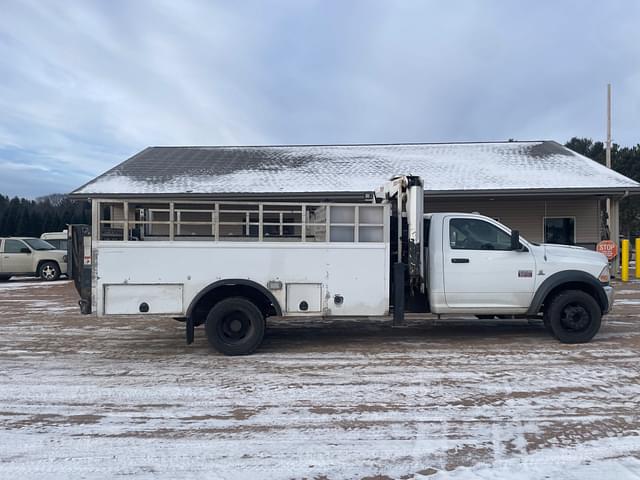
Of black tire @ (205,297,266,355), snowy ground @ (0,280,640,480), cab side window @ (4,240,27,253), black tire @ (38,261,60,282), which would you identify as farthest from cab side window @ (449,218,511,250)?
cab side window @ (4,240,27,253)

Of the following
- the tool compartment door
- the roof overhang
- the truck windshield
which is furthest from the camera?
the truck windshield

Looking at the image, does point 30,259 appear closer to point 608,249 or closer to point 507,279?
point 507,279

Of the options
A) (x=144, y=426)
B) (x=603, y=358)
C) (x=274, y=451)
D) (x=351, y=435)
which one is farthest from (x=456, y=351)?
(x=144, y=426)

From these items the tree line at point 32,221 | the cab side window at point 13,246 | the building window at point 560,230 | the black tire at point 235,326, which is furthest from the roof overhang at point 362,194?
the tree line at point 32,221

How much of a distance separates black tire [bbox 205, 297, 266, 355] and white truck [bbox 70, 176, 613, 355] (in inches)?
0.5

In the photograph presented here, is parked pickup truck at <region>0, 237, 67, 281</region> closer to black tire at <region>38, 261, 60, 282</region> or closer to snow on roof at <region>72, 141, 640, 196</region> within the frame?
black tire at <region>38, 261, 60, 282</region>

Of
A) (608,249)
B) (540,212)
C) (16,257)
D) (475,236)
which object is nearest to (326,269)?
(475,236)

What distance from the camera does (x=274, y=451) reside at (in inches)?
158

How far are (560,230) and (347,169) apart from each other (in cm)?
839

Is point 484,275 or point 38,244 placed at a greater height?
point 38,244

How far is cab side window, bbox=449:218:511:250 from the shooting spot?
7.61 metres

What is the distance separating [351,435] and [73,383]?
3.46 metres

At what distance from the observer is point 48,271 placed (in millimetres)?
18953

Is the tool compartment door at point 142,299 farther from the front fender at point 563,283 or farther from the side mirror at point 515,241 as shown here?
the front fender at point 563,283
